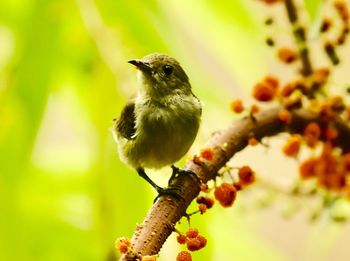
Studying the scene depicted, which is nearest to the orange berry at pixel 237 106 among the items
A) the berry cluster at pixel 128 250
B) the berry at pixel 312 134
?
the berry at pixel 312 134

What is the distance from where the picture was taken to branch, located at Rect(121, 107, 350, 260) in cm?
92

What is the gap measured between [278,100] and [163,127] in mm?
241

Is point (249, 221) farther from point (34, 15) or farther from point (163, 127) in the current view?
point (34, 15)

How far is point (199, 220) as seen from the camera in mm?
1363

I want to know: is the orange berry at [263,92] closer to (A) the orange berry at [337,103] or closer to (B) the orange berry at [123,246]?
(A) the orange berry at [337,103]

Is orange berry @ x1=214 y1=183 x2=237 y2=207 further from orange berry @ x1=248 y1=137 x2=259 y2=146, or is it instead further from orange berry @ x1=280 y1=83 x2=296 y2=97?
orange berry @ x1=280 y1=83 x2=296 y2=97

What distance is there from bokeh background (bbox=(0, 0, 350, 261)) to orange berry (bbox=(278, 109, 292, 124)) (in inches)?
7.1

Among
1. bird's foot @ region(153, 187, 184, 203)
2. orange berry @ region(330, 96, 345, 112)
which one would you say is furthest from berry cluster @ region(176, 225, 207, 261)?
orange berry @ region(330, 96, 345, 112)

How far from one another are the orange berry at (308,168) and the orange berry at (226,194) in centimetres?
38

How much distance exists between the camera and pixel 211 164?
1.18 metres

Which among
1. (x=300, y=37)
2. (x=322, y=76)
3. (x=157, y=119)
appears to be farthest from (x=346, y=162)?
(x=157, y=119)

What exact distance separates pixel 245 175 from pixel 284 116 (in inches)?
9.5

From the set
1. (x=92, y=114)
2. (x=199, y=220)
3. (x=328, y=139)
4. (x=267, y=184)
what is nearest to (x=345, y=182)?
(x=328, y=139)

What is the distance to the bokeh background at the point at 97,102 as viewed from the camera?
1.39m
